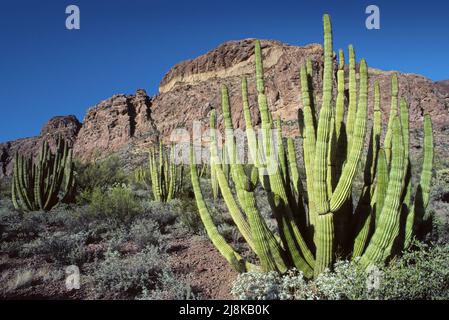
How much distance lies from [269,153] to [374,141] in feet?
4.59

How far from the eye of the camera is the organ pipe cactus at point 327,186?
3.77 metres

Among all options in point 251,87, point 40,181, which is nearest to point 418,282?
point 40,181

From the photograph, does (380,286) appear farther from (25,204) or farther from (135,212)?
(25,204)

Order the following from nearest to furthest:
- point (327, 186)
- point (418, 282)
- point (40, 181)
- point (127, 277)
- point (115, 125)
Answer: point (418, 282), point (327, 186), point (127, 277), point (40, 181), point (115, 125)

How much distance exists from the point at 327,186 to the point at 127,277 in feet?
8.97

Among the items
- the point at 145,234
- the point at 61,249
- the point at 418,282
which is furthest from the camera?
the point at 145,234

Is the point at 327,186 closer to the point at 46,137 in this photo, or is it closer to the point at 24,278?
the point at 24,278

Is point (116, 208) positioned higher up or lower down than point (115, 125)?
lower down

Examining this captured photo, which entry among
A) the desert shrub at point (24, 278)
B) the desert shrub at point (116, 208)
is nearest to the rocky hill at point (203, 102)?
the desert shrub at point (116, 208)

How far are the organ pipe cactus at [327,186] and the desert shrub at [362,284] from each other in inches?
10.7

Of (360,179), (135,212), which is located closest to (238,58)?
(360,179)

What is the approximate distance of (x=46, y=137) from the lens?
8394cm

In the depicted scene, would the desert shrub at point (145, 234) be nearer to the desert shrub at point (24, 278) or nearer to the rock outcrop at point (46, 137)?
the desert shrub at point (24, 278)

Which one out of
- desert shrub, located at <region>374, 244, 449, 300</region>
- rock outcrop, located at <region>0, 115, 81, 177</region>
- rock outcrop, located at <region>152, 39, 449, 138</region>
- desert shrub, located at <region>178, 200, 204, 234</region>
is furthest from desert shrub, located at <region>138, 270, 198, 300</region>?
rock outcrop, located at <region>0, 115, 81, 177</region>
